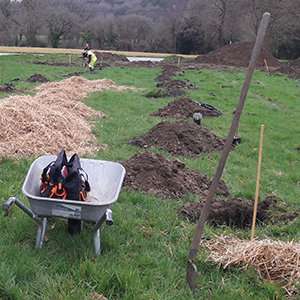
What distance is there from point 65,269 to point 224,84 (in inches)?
679

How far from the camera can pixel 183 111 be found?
10242 millimetres

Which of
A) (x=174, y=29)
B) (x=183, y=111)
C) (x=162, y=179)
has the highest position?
(x=174, y=29)

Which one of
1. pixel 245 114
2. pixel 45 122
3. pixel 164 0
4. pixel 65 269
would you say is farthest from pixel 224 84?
pixel 164 0

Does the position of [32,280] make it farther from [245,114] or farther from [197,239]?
[245,114]

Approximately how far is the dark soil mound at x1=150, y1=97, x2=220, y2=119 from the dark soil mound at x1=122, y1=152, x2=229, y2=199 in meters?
4.82

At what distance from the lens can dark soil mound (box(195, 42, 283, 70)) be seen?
106 feet

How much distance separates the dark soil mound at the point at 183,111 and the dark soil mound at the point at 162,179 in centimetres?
482

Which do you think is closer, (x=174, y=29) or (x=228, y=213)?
(x=228, y=213)

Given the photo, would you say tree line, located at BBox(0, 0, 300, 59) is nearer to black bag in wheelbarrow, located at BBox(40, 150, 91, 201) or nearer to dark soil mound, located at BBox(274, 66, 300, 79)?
dark soil mound, located at BBox(274, 66, 300, 79)

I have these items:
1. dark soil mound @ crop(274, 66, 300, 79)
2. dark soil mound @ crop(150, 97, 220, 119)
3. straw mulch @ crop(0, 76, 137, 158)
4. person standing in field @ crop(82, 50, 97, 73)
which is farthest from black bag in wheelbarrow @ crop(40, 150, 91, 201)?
dark soil mound @ crop(274, 66, 300, 79)

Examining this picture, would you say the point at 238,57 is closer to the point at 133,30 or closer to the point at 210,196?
the point at 133,30

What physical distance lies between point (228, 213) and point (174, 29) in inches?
2217

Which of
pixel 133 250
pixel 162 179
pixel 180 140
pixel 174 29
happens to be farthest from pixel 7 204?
pixel 174 29

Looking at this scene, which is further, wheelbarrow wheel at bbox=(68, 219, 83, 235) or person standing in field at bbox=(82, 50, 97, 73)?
person standing in field at bbox=(82, 50, 97, 73)
